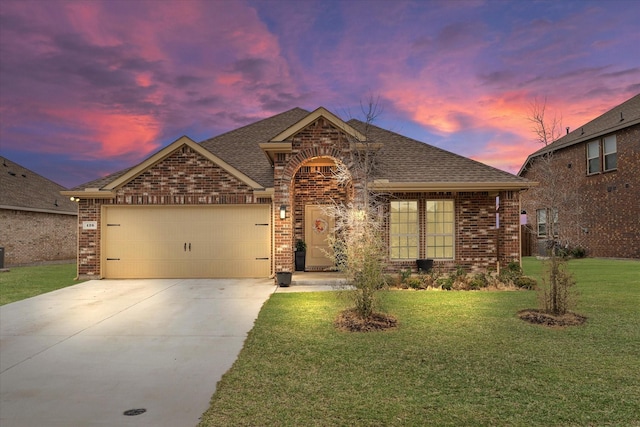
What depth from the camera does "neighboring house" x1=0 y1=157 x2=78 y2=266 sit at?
20266 mm

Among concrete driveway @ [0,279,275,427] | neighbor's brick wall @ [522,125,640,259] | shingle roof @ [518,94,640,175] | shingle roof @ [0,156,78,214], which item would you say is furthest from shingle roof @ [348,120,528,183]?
shingle roof @ [0,156,78,214]

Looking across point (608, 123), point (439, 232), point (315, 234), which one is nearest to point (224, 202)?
point (315, 234)

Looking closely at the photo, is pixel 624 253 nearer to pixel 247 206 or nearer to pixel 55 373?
pixel 247 206

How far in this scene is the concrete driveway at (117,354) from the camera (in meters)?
4.00

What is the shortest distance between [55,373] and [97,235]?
9915mm

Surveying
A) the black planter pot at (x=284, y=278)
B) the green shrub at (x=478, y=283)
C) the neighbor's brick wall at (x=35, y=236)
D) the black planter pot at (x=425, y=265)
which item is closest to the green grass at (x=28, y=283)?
the neighbor's brick wall at (x=35, y=236)

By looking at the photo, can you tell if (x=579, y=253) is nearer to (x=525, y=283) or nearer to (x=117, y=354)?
(x=525, y=283)

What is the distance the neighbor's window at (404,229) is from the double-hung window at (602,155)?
Result: 13.6 m

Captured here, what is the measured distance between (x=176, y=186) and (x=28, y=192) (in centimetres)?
1488

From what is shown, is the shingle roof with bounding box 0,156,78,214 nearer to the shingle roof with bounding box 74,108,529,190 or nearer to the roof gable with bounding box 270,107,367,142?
the shingle roof with bounding box 74,108,529,190

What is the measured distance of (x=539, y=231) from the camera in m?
24.9

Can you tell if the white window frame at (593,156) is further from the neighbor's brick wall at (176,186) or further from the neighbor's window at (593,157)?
the neighbor's brick wall at (176,186)

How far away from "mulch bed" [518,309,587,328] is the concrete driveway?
209 inches

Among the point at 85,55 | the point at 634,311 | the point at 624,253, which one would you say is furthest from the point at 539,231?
the point at 85,55
